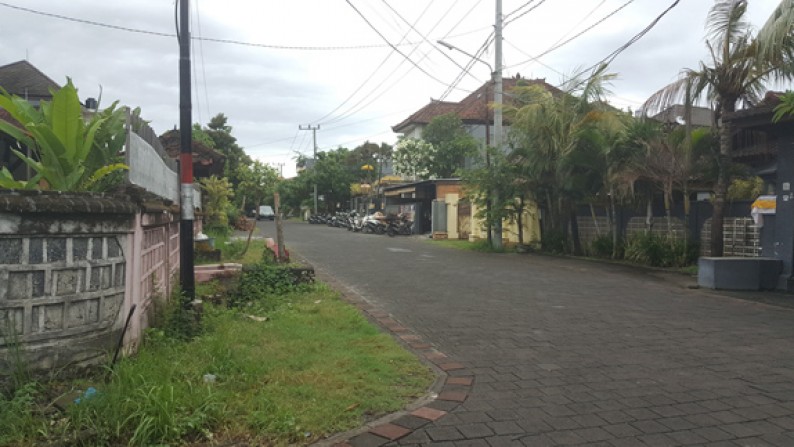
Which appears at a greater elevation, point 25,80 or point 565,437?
point 25,80

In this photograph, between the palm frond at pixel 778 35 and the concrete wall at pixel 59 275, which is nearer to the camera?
the concrete wall at pixel 59 275

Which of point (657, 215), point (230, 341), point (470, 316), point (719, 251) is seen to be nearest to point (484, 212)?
point (657, 215)

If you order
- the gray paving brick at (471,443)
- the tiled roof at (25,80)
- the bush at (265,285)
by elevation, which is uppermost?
the tiled roof at (25,80)

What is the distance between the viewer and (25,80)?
2028 cm

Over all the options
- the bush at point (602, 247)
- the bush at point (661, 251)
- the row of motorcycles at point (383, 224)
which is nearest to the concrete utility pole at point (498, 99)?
the bush at point (602, 247)

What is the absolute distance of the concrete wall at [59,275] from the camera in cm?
370

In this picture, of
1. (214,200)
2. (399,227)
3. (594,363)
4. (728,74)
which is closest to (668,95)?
(728,74)

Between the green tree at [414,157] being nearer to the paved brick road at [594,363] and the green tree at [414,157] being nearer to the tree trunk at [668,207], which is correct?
the tree trunk at [668,207]

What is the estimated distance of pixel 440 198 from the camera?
2862cm

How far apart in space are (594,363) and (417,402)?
2023 mm

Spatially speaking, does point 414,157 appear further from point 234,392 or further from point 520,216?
point 234,392

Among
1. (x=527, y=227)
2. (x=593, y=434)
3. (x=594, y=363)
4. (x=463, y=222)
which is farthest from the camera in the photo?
(x=463, y=222)

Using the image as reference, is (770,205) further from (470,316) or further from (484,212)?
(484,212)

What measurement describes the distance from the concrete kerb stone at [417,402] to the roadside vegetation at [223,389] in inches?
3.8
